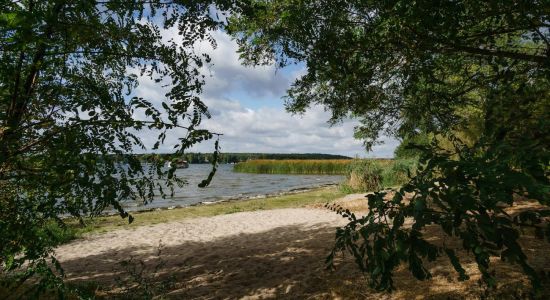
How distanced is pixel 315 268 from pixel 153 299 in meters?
2.79

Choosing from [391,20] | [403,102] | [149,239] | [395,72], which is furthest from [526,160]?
[149,239]

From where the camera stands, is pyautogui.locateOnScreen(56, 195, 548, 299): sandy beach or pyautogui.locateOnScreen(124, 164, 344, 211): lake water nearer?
pyautogui.locateOnScreen(56, 195, 548, 299): sandy beach

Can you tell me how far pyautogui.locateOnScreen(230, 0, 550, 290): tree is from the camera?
183 centimetres

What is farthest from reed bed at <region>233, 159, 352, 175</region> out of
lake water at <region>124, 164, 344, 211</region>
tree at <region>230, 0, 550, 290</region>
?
tree at <region>230, 0, 550, 290</region>

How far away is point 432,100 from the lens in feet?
17.9

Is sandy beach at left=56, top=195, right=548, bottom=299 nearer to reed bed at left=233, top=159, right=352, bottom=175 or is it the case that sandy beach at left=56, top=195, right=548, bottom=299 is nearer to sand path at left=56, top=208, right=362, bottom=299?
sand path at left=56, top=208, right=362, bottom=299

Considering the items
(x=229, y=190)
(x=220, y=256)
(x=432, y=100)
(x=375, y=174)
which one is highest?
(x=432, y=100)

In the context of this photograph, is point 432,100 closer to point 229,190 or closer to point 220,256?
point 220,256

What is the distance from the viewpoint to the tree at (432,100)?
183 centimetres

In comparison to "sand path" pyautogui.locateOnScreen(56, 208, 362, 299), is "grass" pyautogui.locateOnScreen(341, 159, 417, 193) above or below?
above

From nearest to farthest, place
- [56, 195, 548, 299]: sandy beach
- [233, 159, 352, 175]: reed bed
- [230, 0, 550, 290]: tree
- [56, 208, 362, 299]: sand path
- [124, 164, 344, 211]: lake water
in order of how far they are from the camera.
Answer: [230, 0, 550, 290]: tree → [56, 195, 548, 299]: sandy beach → [56, 208, 362, 299]: sand path → [124, 164, 344, 211]: lake water → [233, 159, 352, 175]: reed bed

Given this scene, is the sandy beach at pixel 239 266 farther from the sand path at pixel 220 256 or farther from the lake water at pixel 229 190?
the lake water at pixel 229 190

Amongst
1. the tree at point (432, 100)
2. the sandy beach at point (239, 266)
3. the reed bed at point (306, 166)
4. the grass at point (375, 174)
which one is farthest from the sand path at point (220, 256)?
the reed bed at point (306, 166)

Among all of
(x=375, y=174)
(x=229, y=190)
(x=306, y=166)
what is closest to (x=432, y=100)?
(x=375, y=174)
